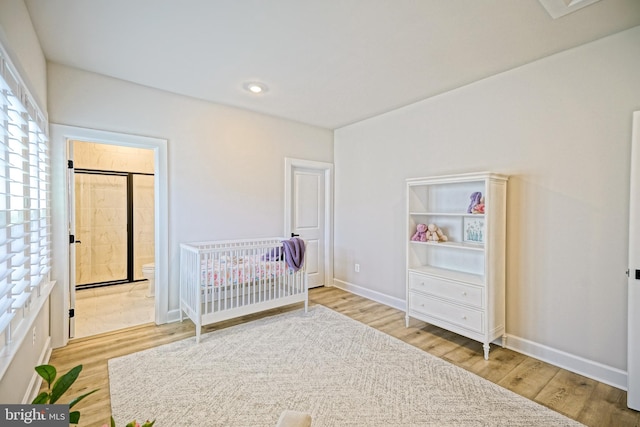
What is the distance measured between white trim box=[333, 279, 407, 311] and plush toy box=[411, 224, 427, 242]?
0.90 metres

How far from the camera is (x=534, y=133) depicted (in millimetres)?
2619

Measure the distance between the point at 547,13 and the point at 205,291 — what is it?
344cm

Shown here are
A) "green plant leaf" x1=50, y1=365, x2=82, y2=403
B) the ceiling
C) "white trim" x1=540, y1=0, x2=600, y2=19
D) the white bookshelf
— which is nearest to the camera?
"green plant leaf" x1=50, y1=365, x2=82, y2=403

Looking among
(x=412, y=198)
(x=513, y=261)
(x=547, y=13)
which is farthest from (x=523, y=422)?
(x=547, y=13)

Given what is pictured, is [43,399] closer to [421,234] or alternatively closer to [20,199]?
[20,199]

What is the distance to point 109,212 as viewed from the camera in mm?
4945

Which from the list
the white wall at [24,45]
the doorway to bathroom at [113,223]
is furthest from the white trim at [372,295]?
the white wall at [24,45]

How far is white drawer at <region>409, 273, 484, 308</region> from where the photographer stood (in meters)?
2.68

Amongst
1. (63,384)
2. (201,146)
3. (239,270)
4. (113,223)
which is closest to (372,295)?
(239,270)

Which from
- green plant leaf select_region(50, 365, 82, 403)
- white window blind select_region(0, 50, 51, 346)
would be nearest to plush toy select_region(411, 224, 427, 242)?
green plant leaf select_region(50, 365, 82, 403)

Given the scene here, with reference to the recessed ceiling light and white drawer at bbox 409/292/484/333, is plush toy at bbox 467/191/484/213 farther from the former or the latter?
the recessed ceiling light

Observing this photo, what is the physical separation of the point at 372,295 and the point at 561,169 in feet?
8.42

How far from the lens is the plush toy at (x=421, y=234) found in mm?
3199

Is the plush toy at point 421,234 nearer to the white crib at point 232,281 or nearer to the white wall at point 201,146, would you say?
the white crib at point 232,281
